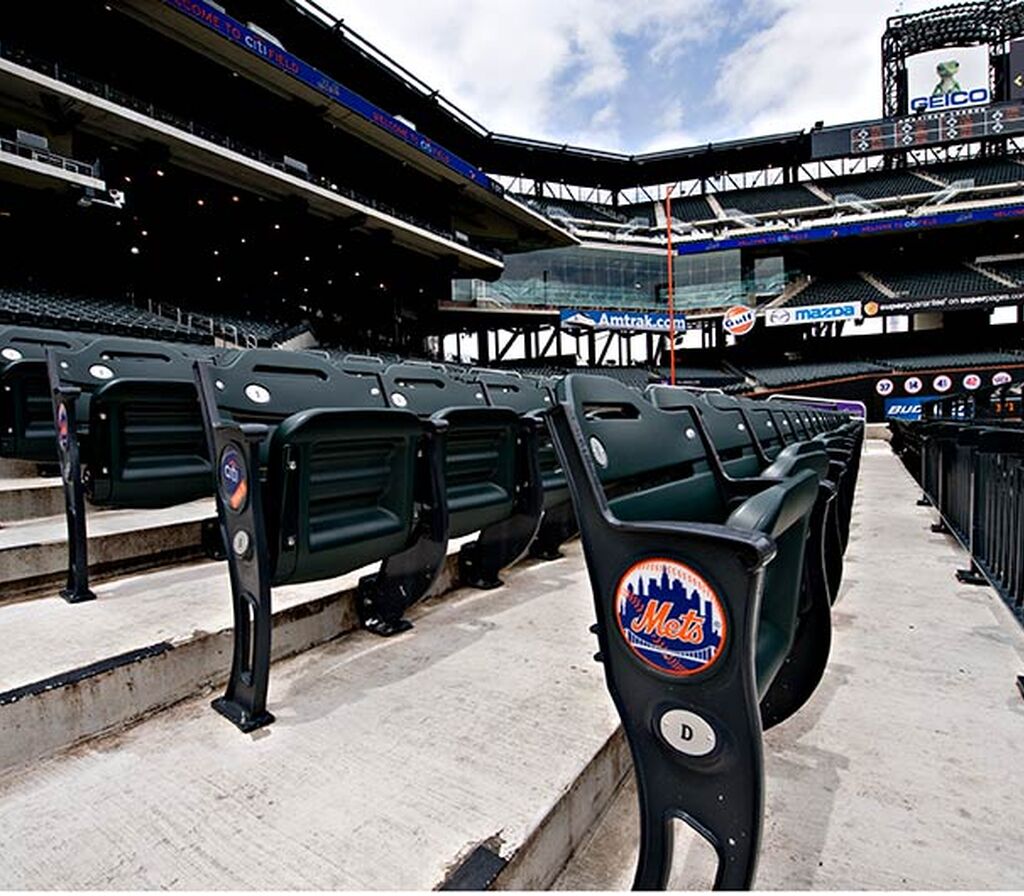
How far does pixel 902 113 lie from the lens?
2622cm

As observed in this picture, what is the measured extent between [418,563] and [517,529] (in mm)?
469

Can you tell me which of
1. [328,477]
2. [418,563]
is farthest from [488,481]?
[328,477]

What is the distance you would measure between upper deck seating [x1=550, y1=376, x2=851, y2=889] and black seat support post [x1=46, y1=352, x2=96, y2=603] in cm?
143

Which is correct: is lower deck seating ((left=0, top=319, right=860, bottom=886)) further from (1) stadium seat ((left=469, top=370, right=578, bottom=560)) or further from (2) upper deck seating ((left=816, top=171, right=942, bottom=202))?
(2) upper deck seating ((left=816, top=171, right=942, bottom=202))

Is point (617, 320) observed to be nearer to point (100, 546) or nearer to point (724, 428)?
point (724, 428)

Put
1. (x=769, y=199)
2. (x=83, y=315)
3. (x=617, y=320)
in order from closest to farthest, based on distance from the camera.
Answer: (x=83, y=315) < (x=617, y=320) < (x=769, y=199)

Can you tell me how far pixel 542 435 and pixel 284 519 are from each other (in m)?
1.18

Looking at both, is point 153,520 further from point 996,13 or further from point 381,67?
point 996,13

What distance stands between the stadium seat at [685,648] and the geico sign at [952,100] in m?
34.6

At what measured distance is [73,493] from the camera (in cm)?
152

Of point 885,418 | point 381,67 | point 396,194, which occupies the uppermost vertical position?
A: point 381,67

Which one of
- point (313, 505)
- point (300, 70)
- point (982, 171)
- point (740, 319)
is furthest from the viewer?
point (982, 171)

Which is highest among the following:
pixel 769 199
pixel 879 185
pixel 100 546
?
pixel 769 199

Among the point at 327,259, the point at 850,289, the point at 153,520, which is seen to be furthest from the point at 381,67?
the point at 153,520
